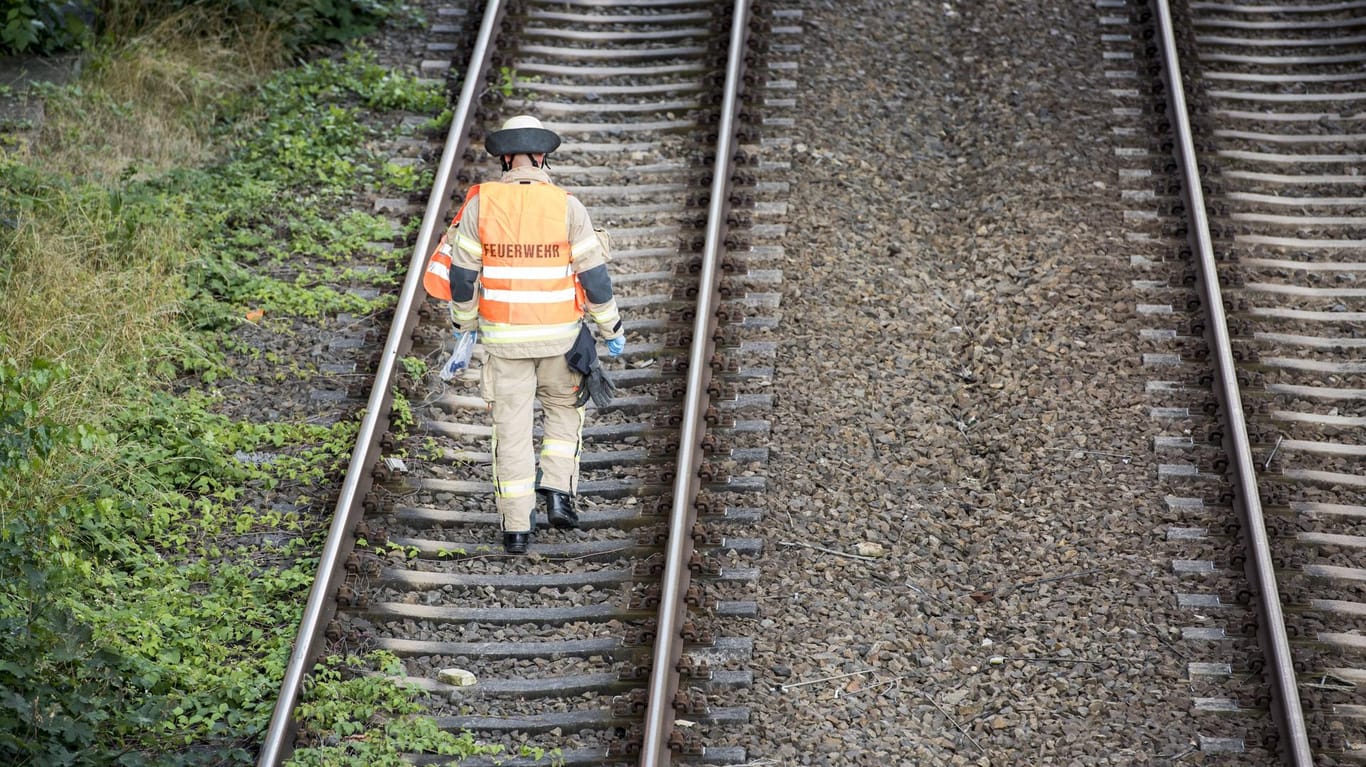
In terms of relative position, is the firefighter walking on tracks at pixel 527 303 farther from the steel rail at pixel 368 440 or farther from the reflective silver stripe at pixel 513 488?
the steel rail at pixel 368 440

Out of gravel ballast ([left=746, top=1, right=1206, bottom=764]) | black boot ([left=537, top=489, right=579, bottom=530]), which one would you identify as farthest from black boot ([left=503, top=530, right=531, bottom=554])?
gravel ballast ([left=746, top=1, right=1206, bottom=764])

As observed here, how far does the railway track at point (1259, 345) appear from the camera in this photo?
5.79 meters

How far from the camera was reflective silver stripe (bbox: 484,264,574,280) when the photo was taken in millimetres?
6148

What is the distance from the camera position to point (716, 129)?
891 cm

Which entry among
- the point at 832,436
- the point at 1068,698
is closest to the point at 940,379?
the point at 832,436

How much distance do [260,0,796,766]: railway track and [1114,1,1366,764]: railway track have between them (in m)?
1.93

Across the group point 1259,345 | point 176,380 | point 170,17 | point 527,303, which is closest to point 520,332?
point 527,303

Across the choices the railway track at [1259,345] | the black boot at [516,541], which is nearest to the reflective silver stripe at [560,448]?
the black boot at [516,541]

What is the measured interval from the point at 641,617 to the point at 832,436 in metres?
1.44

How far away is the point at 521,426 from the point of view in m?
6.37

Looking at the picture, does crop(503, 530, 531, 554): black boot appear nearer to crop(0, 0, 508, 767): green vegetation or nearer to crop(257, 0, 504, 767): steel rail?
crop(257, 0, 504, 767): steel rail

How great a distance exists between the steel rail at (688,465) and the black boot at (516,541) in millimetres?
647

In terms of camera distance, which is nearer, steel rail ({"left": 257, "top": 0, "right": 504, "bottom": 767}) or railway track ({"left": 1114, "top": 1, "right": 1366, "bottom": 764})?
steel rail ({"left": 257, "top": 0, "right": 504, "bottom": 767})

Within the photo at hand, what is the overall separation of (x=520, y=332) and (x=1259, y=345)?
12.4 ft
